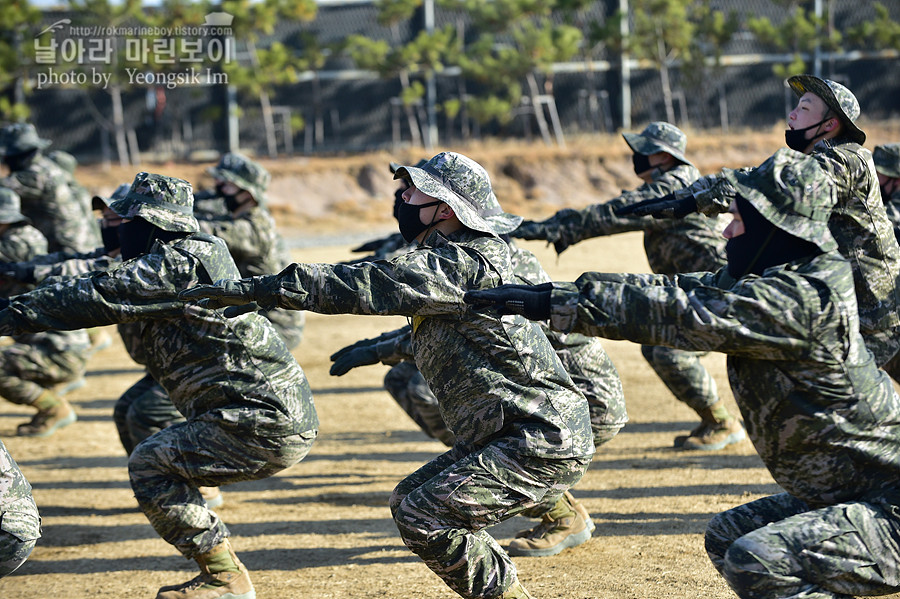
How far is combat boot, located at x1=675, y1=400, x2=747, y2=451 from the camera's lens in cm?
809

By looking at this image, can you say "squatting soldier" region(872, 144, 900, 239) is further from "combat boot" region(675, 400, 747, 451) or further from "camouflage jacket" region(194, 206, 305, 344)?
"camouflage jacket" region(194, 206, 305, 344)

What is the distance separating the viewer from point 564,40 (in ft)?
100

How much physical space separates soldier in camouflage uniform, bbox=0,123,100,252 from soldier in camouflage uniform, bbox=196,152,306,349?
3.12 metres

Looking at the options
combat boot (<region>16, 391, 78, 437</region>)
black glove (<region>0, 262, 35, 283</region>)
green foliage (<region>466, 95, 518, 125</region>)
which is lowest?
green foliage (<region>466, 95, 518, 125</region>)

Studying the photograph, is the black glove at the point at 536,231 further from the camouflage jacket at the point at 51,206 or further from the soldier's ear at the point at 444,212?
the camouflage jacket at the point at 51,206

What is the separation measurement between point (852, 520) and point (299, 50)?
30.3 meters

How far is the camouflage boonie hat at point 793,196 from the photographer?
3.83 meters

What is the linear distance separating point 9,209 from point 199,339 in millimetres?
5303

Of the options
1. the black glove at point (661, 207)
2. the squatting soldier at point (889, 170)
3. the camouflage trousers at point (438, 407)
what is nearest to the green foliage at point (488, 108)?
the camouflage trousers at point (438, 407)

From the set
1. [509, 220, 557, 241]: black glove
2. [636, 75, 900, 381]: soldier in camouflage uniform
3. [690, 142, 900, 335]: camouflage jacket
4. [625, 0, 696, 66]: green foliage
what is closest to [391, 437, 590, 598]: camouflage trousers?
[636, 75, 900, 381]: soldier in camouflage uniform

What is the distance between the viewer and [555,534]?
614 centimetres

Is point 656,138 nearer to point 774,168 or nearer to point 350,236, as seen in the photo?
point 774,168

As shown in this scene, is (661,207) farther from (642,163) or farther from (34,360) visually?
(34,360)

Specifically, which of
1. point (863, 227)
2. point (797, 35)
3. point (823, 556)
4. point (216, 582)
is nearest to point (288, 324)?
point (216, 582)
